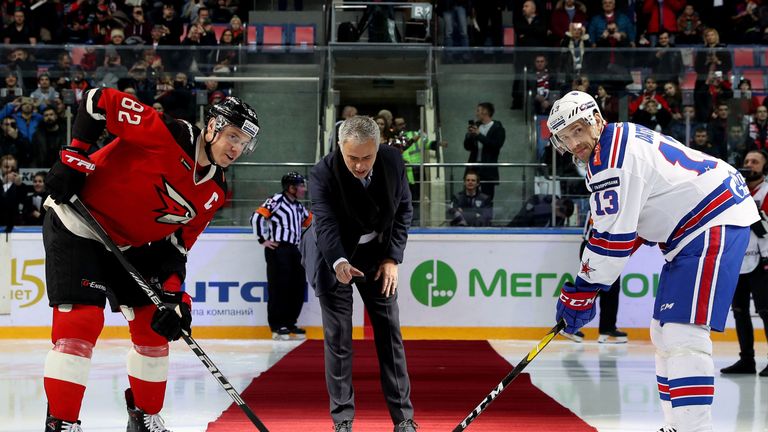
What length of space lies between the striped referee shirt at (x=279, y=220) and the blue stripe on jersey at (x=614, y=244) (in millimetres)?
5336

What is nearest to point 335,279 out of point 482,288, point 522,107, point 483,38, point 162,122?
point 162,122

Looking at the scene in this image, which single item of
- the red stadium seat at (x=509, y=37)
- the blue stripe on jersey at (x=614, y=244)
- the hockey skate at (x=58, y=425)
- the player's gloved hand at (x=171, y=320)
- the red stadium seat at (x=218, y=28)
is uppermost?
the red stadium seat at (x=218, y=28)

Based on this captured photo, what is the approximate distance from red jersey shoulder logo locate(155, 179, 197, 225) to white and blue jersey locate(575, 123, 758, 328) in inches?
59.8

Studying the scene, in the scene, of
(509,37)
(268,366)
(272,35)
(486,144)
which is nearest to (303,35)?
(272,35)

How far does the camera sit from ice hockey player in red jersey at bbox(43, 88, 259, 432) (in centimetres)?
368

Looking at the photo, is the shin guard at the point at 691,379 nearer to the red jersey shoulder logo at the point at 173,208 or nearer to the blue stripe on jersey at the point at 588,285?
the blue stripe on jersey at the point at 588,285

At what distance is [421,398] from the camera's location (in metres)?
5.55

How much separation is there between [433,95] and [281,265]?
250cm

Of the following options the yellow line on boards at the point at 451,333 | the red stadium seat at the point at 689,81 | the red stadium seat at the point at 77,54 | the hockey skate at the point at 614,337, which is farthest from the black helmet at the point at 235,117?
the red stadium seat at the point at 689,81

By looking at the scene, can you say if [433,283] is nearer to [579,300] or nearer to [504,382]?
[504,382]

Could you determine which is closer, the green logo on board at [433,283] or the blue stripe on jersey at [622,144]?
the blue stripe on jersey at [622,144]

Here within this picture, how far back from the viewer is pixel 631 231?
3572mm

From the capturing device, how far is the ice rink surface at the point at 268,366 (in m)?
4.98

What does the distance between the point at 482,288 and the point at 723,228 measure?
5357mm
